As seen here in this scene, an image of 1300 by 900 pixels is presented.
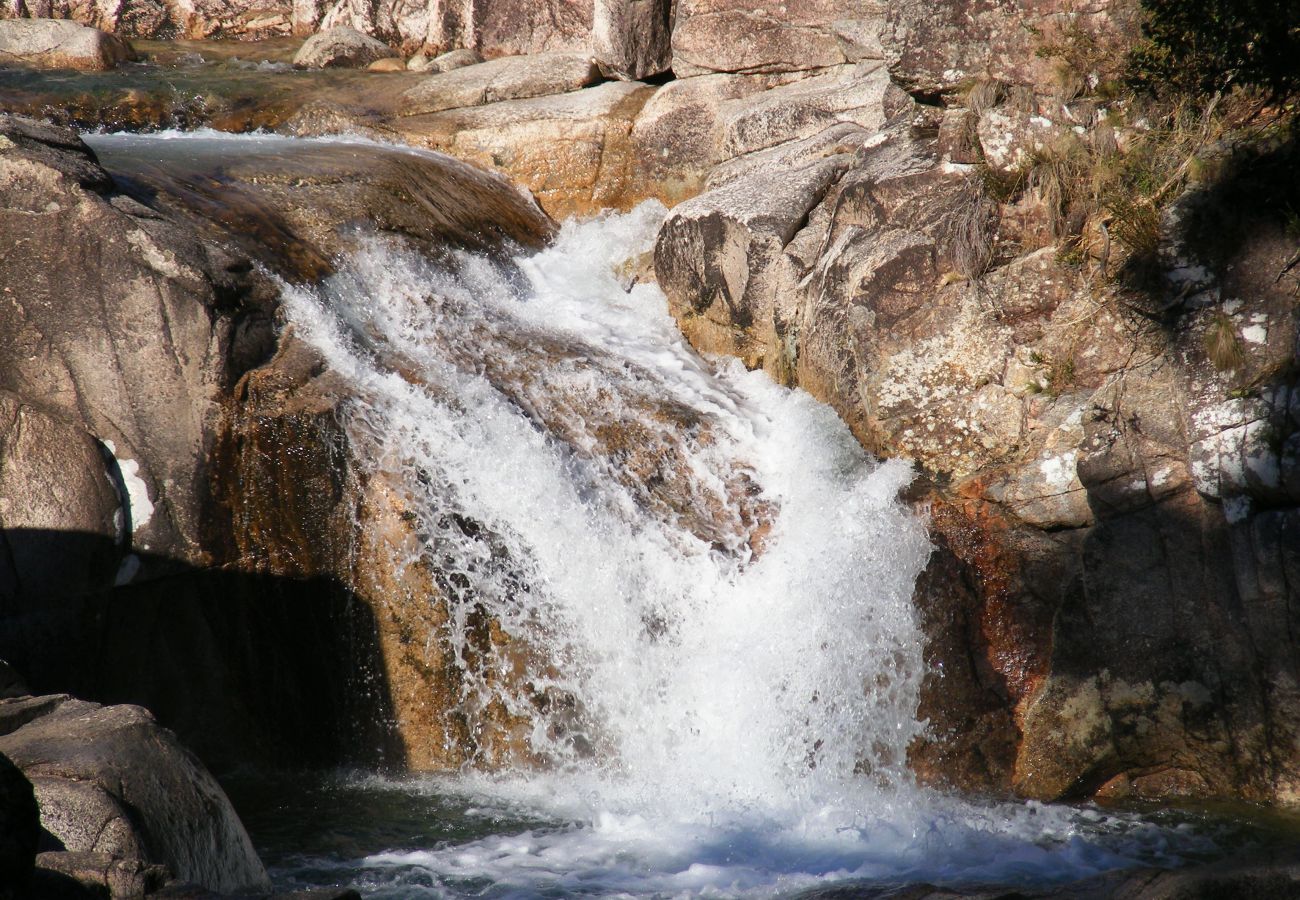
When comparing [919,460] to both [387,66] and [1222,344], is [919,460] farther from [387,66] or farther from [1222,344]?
[387,66]

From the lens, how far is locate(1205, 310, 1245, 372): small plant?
18.4ft

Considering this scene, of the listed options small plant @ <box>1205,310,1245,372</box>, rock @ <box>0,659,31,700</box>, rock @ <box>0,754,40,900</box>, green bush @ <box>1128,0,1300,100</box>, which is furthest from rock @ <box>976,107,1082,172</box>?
rock @ <box>0,754,40,900</box>

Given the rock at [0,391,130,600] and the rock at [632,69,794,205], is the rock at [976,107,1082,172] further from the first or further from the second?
the rock at [0,391,130,600]

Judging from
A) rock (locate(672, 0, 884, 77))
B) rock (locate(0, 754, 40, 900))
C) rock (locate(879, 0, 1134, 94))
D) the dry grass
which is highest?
rock (locate(672, 0, 884, 77))

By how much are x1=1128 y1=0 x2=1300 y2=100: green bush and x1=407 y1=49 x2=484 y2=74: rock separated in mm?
7429

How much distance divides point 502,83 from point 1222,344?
289 inches

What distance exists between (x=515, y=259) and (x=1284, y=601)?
5691 mm

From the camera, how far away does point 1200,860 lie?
16.1 feet

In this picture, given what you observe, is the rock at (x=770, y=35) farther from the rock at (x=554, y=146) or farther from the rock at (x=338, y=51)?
the rock at (x=338, y=51)

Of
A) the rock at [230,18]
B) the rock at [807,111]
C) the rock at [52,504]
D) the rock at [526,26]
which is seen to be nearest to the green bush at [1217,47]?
the rock at [807,111]

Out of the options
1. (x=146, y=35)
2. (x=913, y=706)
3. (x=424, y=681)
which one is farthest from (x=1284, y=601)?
(x=146, y=35)

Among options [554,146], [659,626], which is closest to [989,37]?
[554,146]

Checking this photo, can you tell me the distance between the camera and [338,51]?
1215cm

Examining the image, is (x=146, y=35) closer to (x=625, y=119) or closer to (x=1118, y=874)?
(x=625, y=119)
